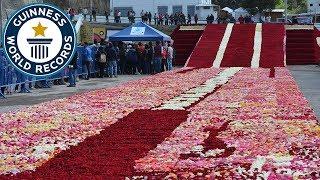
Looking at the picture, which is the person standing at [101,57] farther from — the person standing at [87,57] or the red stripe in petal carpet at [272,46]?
the red stripe in petal carpet at [272,46]

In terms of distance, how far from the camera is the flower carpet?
861 centimetres

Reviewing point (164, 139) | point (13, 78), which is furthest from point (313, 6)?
point (164, 139)

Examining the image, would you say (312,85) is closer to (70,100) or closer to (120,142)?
(70,100)

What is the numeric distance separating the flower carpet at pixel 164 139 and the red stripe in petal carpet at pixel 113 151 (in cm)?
1

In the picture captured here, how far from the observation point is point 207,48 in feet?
153

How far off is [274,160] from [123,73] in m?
29.1

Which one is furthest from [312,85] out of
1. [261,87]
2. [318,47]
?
[318,47]

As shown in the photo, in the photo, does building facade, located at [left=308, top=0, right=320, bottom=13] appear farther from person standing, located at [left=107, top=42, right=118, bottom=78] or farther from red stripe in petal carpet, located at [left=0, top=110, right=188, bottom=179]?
red stripe in petal carpet, located at [left=0, top=110, right=188, bottom=179]

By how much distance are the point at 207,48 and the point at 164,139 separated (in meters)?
35.5

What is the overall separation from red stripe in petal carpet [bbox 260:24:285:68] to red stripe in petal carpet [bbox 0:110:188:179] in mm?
27617

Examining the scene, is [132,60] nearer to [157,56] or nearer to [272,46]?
[157,56]

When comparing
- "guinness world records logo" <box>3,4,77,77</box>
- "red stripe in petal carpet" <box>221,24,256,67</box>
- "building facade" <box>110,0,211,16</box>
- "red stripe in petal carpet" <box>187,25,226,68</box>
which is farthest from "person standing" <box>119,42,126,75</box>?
"building facade" <box>110,0,211,16</box>

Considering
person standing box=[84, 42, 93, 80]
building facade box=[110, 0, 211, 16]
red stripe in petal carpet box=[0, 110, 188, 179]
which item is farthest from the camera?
building facade box=[110, 0, 211, 16]

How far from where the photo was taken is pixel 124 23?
73.6 m
